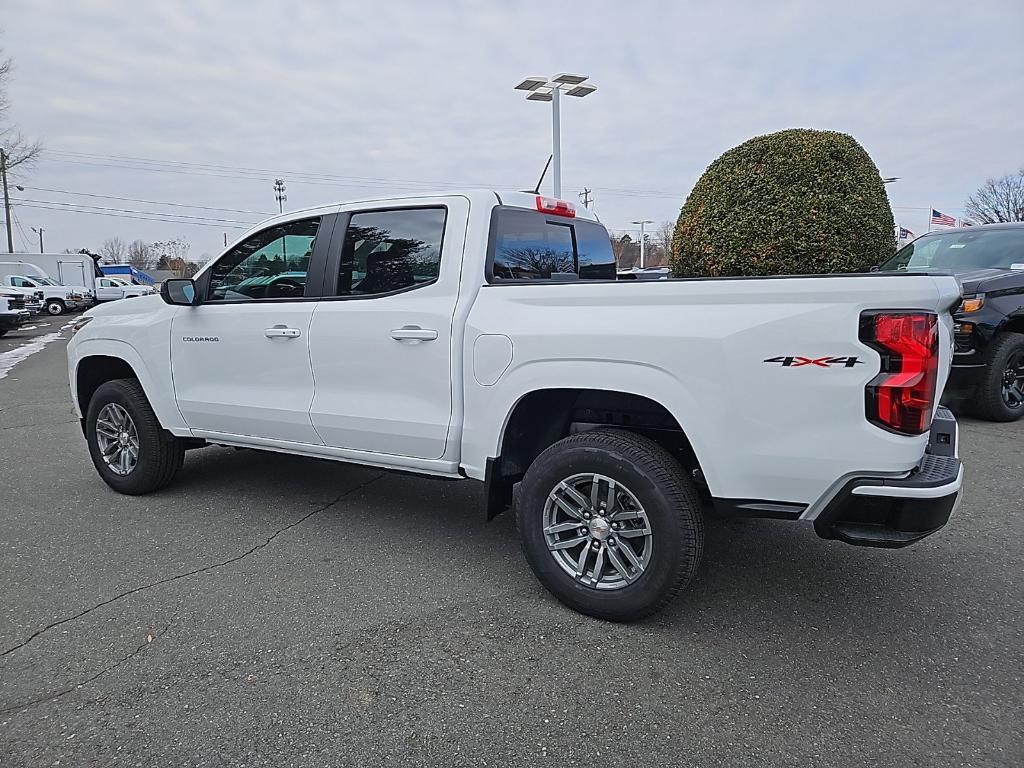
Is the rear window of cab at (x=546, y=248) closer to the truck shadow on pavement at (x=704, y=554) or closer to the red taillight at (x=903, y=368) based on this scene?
the truck shadow on pavement at (x=704, y=554)

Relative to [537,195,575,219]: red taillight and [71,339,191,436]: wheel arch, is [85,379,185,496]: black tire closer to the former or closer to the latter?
[71,339,191,436]: wheel arch

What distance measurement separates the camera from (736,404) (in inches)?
108

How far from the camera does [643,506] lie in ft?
9.71

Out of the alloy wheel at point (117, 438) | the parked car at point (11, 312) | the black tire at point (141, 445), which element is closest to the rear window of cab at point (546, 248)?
the black tire at point (141, 445)

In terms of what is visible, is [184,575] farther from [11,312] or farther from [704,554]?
[11,312]

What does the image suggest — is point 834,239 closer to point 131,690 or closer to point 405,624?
point 405,624

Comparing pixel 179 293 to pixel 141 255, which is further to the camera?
pixel 141 255

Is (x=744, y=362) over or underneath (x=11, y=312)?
underneath

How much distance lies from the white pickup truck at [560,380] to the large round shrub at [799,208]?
366cm

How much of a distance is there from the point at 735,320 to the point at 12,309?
19822 mm

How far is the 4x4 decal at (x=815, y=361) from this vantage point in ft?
8.34

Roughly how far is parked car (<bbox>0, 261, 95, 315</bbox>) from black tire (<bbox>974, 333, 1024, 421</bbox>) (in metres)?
32.6

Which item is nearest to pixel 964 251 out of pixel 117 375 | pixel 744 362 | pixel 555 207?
pixel 555 207

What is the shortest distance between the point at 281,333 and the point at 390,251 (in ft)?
2.66
